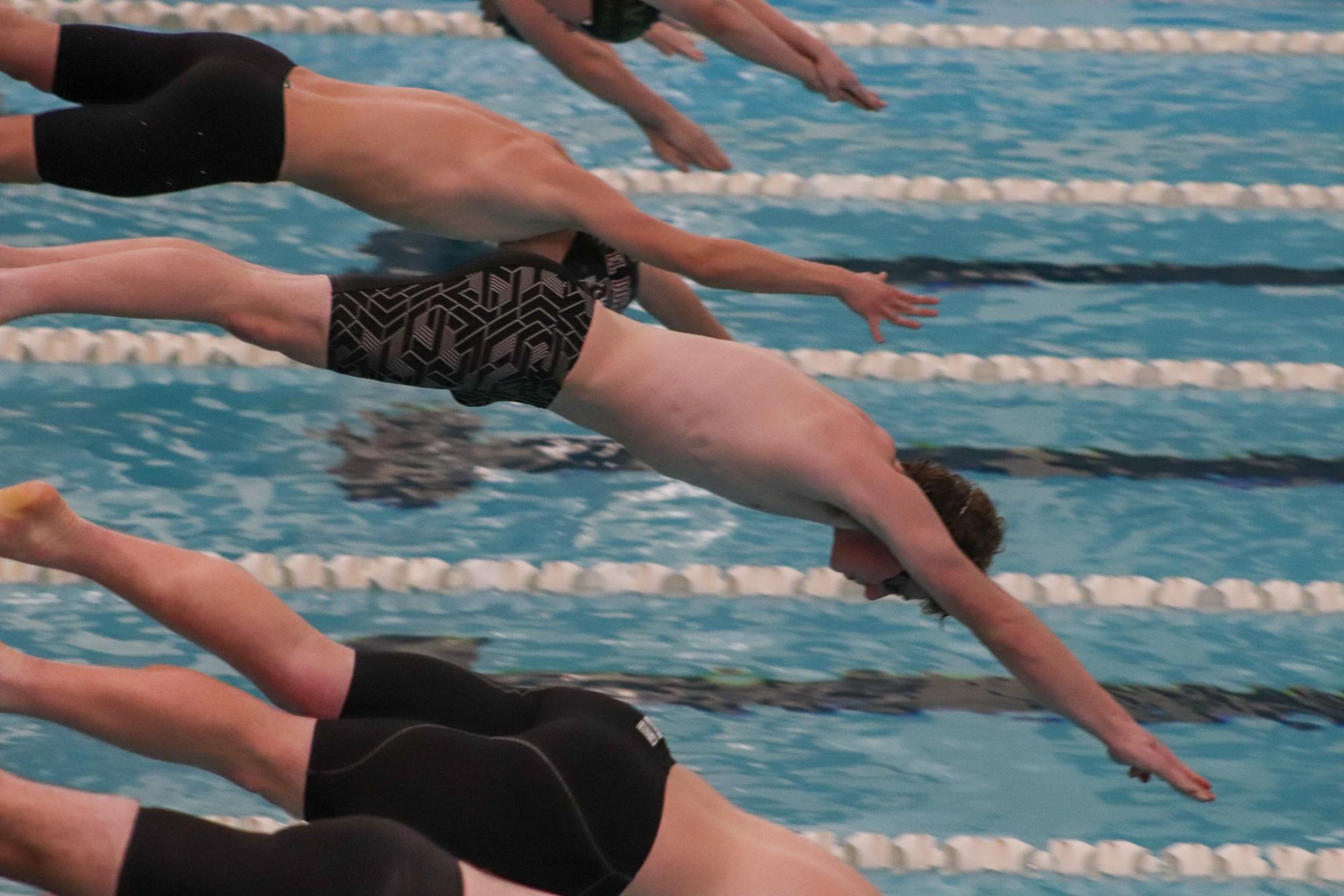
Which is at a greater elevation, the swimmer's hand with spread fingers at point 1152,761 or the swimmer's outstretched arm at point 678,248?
the swimmer's outstretched arm at point 678,248

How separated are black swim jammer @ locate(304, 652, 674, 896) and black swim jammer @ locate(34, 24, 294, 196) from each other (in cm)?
111

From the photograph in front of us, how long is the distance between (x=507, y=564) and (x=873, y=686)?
708 mm

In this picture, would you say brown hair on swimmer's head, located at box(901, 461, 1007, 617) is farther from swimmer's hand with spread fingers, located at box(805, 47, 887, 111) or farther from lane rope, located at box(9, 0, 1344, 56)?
lane rope, located at box(9, 0, 1344, 56)

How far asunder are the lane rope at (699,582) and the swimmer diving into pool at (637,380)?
552 mm

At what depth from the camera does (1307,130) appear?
4941mm

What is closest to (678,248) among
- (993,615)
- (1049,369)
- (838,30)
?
(993,615)

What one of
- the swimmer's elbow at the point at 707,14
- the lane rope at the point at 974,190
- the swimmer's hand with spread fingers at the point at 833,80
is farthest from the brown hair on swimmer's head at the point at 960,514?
the lane rope at the point at 974,190

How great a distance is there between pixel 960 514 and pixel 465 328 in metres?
0.79

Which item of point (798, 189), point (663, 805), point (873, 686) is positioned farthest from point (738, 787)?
point (798, 189)

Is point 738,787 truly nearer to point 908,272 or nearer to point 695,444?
point 695,444

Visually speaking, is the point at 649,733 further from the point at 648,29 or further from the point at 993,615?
the point at 648,29

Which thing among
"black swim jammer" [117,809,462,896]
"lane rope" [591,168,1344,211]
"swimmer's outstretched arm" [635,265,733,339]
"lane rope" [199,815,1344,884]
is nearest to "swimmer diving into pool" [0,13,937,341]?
"swimmer's outstretched arm" [635,265,733,339]

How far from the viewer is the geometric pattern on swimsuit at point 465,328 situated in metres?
2.51

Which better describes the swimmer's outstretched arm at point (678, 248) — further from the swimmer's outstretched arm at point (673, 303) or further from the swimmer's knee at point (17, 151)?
the swimmer's knee at point (17, 151)
